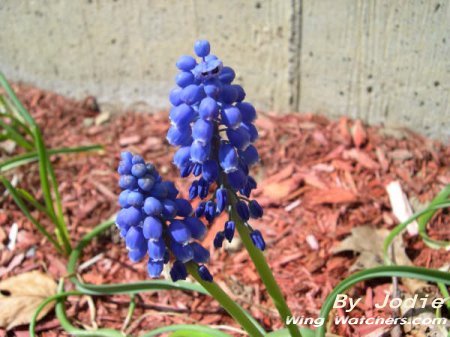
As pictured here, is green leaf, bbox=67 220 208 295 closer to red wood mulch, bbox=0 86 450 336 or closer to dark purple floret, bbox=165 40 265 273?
red wood mulch, bbox=0 86 450 336

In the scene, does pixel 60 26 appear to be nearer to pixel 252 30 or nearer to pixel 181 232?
pixel 252 30

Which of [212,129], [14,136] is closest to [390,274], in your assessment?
[212,129]

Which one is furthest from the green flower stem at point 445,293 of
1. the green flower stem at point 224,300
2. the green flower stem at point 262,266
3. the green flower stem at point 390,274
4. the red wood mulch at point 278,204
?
the green flower stem at point 224,300

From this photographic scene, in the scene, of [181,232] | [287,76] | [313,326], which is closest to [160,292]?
[313,326]

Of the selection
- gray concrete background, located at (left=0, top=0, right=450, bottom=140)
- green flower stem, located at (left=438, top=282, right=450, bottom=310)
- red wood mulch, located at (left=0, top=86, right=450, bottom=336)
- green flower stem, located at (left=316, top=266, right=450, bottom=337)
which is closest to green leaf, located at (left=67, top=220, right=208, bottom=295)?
red wood mulch, located at (left=0, top=86, right=450, bottom=336)

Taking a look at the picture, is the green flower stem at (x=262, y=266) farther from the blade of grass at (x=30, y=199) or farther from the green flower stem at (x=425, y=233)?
the blade of grass at (x=30, y=199)

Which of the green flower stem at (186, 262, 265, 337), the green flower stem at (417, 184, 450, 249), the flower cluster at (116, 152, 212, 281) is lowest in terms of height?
the green flower stem at (417, 184, 450, 249)
